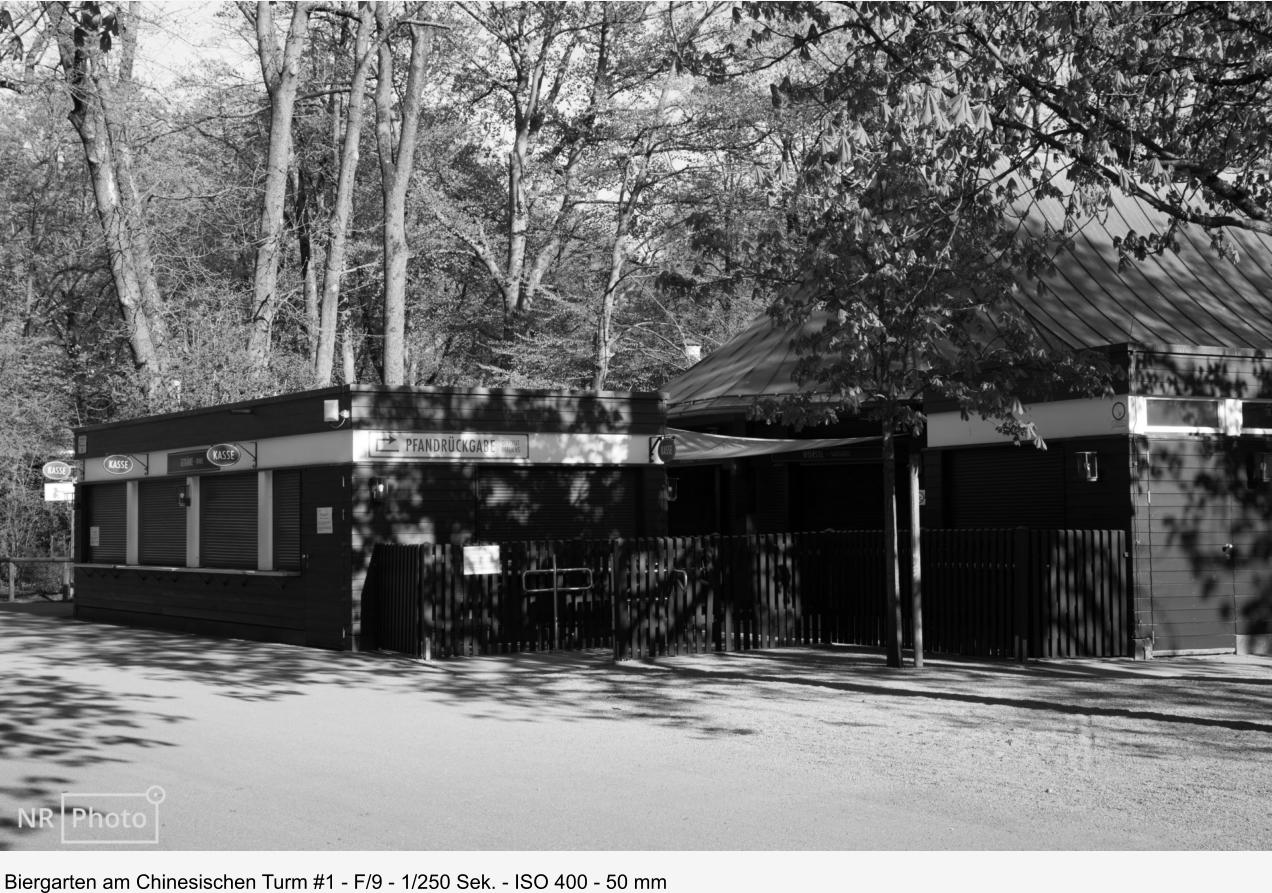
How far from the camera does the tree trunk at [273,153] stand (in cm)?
3105

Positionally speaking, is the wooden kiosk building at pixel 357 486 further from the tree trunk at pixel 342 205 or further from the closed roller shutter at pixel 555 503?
the tree trunk at pixel 342 205

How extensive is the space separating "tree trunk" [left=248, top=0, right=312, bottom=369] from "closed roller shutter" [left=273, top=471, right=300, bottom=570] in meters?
10.8

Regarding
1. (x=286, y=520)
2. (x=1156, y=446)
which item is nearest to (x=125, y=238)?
(x=286, y=520)

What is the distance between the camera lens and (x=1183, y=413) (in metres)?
18.0

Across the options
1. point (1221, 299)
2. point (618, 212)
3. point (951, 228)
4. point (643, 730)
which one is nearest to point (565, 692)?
point (643, 730)

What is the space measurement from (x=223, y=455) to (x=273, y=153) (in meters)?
10.6

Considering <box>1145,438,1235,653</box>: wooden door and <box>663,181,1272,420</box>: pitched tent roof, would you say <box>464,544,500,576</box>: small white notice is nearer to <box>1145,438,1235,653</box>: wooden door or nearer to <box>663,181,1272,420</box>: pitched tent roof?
<box>663,181,1272,420</box>: pitched tent roof

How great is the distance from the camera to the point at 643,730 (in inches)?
483

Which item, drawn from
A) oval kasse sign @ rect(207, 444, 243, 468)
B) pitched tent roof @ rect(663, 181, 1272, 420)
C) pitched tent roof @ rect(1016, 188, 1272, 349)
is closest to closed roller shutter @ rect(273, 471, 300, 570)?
oval kasse sign @ rect(207, 444, 243, 468)

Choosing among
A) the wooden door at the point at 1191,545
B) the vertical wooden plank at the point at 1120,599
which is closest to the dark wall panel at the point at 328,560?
the vertical wooden plank at the point at 1120,599

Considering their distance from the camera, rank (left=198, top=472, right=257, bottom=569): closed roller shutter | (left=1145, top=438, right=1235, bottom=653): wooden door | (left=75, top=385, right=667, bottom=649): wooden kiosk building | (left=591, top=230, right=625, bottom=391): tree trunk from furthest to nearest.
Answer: (left=591, top=230, right=625, bottom=391): tree trunk → (left=198, top=472, right=257, bottom=569): closed roller shutter → (left=75, top=385, right=667, bottom=649): wooden kiosk building → (left=1145, top=438, right=1235, bottom=653): wooden door

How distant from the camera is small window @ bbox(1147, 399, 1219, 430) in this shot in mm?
17875

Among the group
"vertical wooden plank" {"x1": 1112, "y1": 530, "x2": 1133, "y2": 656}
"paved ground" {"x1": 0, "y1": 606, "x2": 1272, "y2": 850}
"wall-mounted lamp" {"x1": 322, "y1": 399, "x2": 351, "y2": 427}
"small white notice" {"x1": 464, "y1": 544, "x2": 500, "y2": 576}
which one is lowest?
"paved ground" {"x1": 0, "y1": 606, "x2": 1272, "y2": 850}

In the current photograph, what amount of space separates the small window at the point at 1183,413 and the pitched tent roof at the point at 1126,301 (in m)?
1.53
